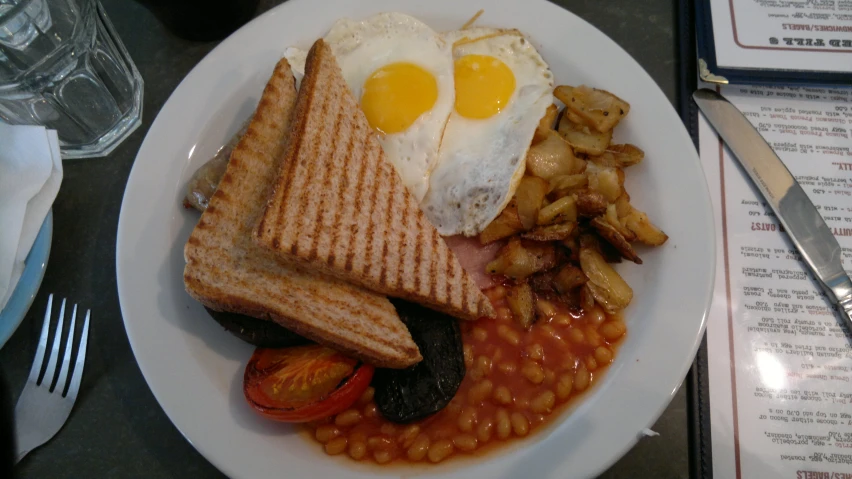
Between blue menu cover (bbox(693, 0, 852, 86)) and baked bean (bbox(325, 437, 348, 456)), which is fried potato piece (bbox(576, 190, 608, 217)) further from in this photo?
baked bean (bbox(325, 437, 348, 456))

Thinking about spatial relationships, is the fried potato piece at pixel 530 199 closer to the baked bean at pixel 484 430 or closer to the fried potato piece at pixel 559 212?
the fried potato piece at pixel 559 212

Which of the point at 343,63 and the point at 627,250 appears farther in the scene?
the point at 343,63

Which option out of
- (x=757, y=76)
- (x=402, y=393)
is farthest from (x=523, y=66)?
(x=402, y=393)

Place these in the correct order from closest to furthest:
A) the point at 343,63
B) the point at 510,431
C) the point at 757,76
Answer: the point at 510,431 → the point at 343,63 → the point at 757,76

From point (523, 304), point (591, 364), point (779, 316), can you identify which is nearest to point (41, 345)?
point (523, 304)

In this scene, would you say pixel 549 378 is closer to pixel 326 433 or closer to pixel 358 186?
pixel 326 433

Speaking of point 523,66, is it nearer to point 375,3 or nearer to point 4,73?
point 375,3

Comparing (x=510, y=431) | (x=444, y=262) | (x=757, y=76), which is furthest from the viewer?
(x=757, y=76)

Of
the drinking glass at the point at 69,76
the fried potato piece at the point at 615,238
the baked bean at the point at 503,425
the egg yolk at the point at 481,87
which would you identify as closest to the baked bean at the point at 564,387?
the baked bean at the point at 503,425
